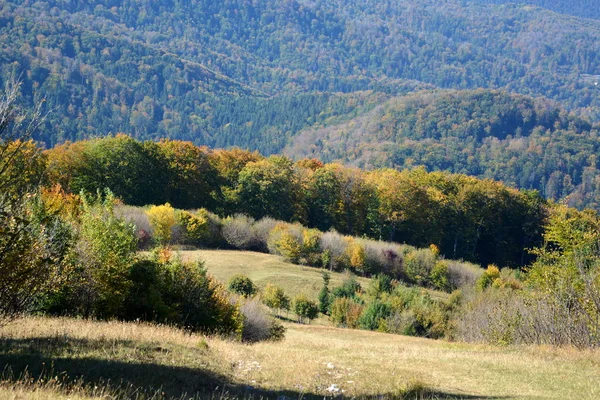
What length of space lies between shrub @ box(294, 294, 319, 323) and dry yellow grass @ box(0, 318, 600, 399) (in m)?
36.1

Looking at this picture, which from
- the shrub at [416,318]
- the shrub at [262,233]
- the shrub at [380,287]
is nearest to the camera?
the shrub at [416,318]

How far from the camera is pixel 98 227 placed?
75.7 ft

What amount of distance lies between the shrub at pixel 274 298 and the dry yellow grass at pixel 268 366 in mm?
36663

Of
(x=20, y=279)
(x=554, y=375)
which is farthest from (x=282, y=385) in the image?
(x=554, y=375)

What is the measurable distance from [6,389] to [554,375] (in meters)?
14.1

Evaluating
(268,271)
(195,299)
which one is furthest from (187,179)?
(195,299)

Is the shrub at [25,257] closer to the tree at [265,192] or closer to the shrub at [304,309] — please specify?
the shrub at [304,309]

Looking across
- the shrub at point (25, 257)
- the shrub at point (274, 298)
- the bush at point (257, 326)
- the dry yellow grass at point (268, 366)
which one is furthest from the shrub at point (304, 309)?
the shrub at point (25, 257)

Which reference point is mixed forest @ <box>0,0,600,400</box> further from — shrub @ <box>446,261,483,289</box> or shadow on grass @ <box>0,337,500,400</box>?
shrub @ <box>446,261,483,289</box>

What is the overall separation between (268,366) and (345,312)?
40.4 m

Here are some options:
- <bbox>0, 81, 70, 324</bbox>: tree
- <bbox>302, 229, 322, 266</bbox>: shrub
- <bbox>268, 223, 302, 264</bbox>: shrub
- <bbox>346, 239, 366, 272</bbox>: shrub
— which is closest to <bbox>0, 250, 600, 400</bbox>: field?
<bbox>0, 81, 70, 324</bbox>: tree

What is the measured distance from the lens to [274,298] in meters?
56.6

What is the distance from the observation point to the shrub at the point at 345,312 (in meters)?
54.9

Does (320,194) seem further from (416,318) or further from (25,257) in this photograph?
(25,257)
